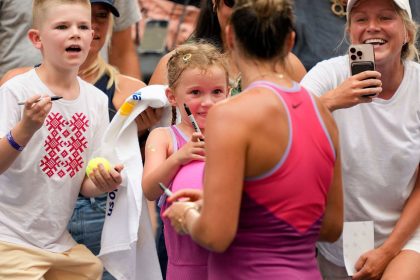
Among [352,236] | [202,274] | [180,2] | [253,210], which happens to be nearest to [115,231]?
[202,274]

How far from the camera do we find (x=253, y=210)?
148 inches

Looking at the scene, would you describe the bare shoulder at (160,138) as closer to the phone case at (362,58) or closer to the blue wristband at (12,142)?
the blue wristband at (12,142)

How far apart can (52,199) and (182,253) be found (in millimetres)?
728

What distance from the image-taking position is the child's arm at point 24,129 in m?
4.64

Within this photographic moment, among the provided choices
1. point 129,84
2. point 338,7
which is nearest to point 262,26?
point 129,84

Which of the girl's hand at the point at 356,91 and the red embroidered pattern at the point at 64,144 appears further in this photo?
the red embroidered pattern at the point at 64,144

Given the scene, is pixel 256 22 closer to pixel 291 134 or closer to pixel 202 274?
pixel 291 134

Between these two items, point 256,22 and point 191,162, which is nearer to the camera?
point 256,22

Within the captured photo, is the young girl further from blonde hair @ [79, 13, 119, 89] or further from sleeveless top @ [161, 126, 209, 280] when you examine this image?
blonde hair @ [79, 13, 119, 89]

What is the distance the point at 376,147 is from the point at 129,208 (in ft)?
3.94

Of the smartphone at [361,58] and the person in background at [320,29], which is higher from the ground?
the smartphone at [361,58]

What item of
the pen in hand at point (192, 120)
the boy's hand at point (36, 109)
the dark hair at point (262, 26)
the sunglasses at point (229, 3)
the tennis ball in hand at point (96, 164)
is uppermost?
the dark hair at point (262, 26)

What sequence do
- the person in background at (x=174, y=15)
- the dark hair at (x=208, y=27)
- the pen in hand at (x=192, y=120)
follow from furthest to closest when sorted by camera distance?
the person in background at (x=174, y=15) → the dark hair at (x=208, y=27) → the pen in hand at (x=192, y=120)

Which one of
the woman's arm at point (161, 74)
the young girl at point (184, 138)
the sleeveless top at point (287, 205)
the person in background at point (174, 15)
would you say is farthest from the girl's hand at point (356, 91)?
the person in background at point (174, 15)
